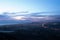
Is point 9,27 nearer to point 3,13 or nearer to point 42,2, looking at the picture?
point 3,13

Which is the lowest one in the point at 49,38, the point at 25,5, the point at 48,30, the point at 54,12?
the point at 49,38

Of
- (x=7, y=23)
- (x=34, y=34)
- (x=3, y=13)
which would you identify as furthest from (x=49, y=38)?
(x=3, y=13)

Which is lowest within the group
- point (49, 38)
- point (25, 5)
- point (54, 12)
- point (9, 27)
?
point (49, 38)

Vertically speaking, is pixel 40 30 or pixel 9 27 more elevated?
pixel 9 27

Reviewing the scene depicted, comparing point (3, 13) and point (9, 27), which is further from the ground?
point (3, 13)

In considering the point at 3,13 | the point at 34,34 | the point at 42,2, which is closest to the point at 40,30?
the point at 34,34

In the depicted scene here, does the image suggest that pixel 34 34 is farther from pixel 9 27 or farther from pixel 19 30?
pixel 9 27
